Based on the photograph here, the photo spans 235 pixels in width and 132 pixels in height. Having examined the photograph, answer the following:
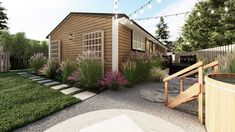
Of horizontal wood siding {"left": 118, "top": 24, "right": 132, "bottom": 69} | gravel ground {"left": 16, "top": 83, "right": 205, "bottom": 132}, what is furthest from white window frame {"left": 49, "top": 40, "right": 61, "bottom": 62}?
gravel ground {"left": 16, "top": 83, "right": 205, "bottom": 132}

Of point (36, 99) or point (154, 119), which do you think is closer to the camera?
point (154, 119)

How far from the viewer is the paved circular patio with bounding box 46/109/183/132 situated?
99.0 inches

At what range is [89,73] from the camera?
4961 mm

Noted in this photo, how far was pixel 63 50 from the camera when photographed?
28.3ft

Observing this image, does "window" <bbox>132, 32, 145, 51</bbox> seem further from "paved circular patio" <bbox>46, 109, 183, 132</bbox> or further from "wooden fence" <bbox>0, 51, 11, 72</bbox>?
"wooden fence" <bbox>0, 51, 11, 72</bbox>

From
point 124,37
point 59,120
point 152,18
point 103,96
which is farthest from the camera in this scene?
point 124,37

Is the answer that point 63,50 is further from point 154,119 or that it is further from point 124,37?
point 154,119

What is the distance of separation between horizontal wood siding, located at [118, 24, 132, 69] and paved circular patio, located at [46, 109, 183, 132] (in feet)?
11.4

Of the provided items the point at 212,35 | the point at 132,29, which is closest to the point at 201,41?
the point at 212,35

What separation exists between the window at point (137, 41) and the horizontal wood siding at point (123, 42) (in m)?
0.64

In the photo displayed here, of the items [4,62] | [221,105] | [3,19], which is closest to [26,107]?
[221,105]

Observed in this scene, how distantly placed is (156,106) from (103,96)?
4.73 ft

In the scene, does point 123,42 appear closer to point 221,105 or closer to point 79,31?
point 79,31

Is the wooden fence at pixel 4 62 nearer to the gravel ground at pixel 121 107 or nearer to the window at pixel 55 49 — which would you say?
the window at pixel 55 49
